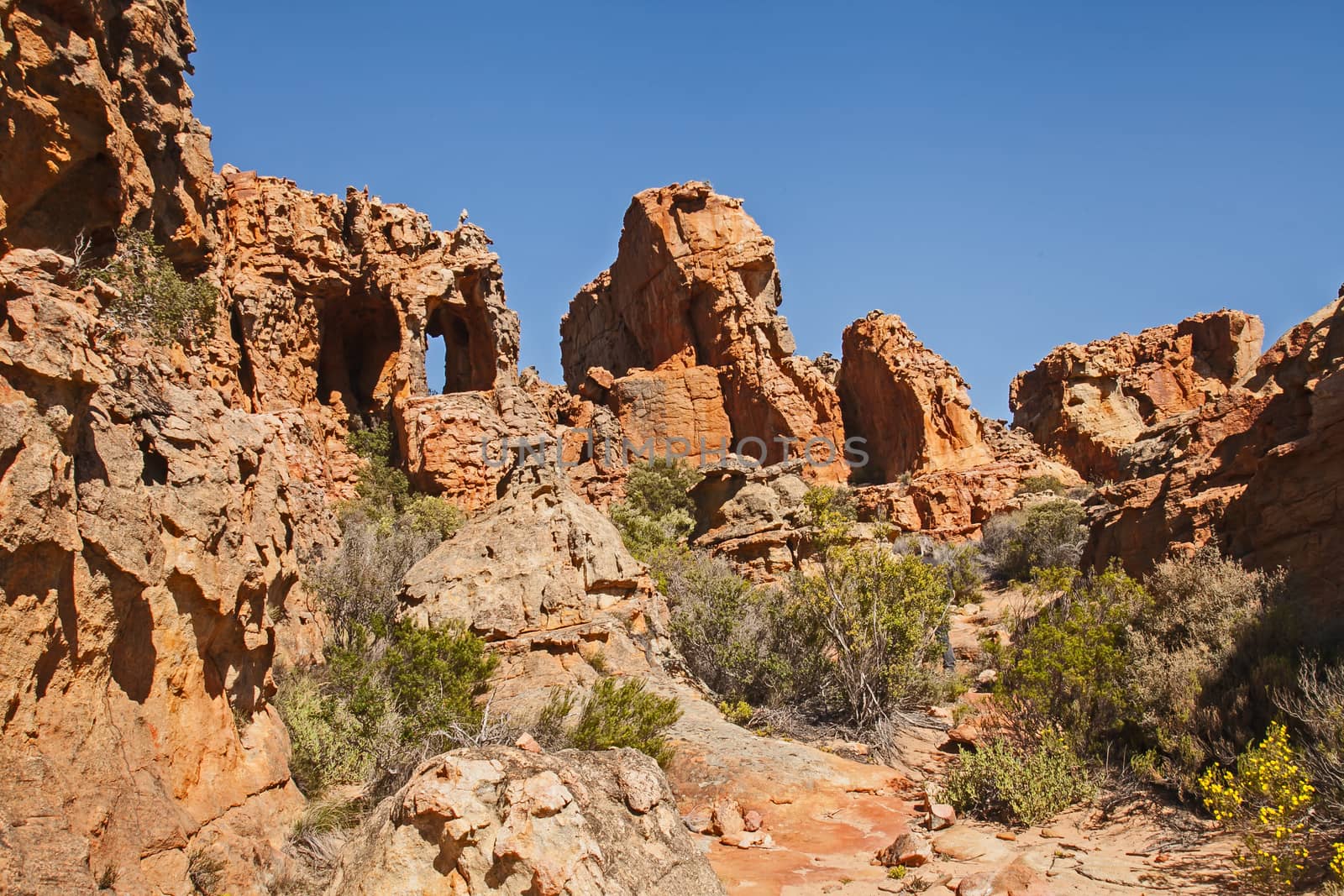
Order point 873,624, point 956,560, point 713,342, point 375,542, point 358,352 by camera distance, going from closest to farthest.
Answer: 1. point 873,624
2. point 375,542
3. point 956,560
4. point 358,352
5. point 713,342

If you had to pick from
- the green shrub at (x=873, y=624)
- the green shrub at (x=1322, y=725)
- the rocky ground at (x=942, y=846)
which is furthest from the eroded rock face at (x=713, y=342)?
the green shrub at (x=1322, y=725)

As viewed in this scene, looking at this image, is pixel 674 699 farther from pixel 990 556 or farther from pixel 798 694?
pixel 990 556

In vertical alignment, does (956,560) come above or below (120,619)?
below

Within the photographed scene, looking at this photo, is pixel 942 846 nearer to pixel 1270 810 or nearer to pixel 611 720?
pixel 1270 810

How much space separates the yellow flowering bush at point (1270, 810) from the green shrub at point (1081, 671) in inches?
75.6

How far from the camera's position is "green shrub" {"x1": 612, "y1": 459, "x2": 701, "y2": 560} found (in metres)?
21.9

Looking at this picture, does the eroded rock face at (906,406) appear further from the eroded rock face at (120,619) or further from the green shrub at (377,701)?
the eroded rock face at (120,619)

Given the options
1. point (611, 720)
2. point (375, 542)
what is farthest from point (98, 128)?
point (611, 720)

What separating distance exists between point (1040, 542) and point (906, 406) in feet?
35.5

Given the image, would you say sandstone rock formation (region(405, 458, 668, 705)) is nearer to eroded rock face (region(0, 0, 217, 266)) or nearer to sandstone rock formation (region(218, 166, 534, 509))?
eroded rock face (region(0, 0, 217, 266))

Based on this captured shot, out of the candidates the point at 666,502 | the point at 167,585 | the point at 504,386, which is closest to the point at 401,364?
the point at 504,386

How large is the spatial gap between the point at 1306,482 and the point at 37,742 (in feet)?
37.7

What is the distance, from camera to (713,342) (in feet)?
112

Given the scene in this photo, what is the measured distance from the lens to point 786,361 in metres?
33.8
